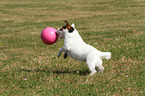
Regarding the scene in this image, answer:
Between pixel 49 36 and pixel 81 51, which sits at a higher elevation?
pixel 49 36

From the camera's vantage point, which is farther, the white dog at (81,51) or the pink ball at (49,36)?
the pink ball at (49,36)

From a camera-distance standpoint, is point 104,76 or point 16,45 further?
point 16,45

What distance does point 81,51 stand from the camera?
17.7 feet

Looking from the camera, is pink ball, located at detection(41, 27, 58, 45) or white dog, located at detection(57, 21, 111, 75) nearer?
white dog, located at detection(57, 21, 111, 75)

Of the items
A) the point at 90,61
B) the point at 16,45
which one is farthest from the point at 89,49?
the point at 16,45

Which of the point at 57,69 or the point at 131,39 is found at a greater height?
the point at 131,39

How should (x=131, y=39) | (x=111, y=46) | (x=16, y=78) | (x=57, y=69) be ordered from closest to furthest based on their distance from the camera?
(x=16, y=78), (x=57, y=69), (x=111, y=46), (x=131, y=39)

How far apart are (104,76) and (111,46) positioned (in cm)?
325

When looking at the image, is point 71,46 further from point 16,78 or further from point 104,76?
point 16,78

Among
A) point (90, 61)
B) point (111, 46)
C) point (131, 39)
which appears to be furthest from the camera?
point (131, 39)

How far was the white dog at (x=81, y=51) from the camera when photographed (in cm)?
524

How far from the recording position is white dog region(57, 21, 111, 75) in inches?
206

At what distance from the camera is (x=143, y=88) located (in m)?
4.88

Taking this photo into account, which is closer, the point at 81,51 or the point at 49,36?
the point at 81,51
